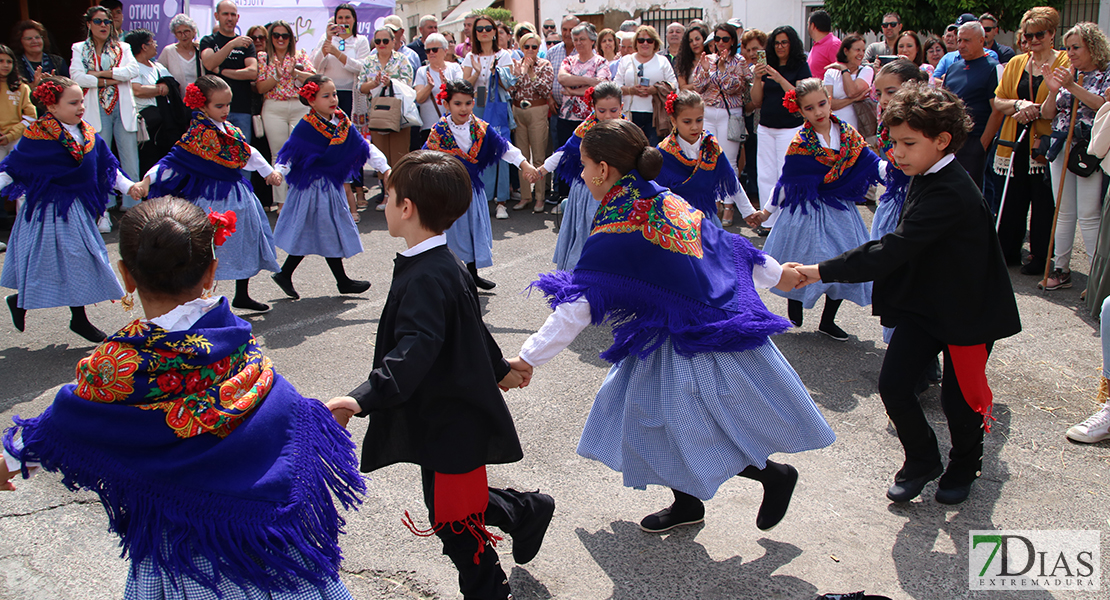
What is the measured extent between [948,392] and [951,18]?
1495 cm

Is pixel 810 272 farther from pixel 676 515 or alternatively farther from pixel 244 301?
pixel 244 301

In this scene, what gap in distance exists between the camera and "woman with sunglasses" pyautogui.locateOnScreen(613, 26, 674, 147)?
29.2 ft

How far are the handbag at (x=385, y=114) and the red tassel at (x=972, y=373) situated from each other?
7221 mm

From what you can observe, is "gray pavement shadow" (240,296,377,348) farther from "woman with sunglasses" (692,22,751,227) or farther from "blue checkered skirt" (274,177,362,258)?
"woman with sunglasses" (692,22,751,227)

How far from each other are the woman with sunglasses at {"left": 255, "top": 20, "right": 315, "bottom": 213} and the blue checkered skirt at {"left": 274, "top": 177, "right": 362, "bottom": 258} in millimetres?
2831

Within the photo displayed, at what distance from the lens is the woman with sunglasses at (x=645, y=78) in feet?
29.2

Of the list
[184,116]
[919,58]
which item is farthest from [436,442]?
[919,58]

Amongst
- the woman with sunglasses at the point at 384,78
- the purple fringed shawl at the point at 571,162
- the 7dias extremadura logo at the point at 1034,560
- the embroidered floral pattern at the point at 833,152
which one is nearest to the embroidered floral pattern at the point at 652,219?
the 7dias extremadura logo at the point at 1034,560

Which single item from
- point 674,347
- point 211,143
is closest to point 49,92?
point 211,143

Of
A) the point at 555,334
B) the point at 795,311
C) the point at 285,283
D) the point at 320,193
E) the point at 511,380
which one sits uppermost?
the point at 320,193

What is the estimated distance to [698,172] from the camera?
5.53 m

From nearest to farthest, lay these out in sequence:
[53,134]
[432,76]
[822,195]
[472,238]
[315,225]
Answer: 1. [53,134]
2. [822,195]
3. [472,238]
4. [315,225]
5. [432,76]

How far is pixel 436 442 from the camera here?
2514 mm

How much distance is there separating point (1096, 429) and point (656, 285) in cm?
245
